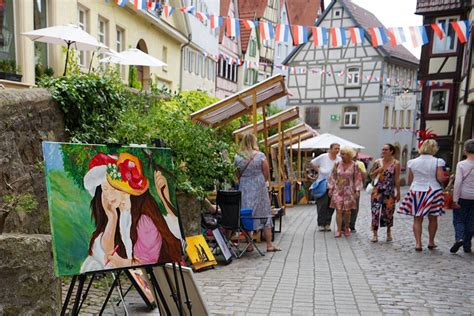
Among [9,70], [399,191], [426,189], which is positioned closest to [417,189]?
[426,189]

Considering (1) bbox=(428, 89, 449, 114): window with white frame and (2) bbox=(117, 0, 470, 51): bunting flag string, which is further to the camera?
(1) bbox=(428, 89, 449, 114): window with white frame

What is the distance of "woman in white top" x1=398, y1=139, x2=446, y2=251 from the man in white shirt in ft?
5.71

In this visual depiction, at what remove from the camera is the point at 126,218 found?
2.74 meters

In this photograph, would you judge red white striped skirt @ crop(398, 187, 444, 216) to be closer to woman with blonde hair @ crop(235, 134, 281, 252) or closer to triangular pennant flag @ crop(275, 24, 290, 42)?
woman with blonde hair @ crop(235, 134, 281, 252)

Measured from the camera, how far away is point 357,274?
16.4 ft

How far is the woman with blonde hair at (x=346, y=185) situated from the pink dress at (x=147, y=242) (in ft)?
16.4

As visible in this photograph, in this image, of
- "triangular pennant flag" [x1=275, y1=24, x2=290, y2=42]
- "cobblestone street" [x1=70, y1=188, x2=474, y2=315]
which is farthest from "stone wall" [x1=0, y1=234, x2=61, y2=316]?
"triangular pennant flag" [x1=275, y1=24, x2=290, y2=42]

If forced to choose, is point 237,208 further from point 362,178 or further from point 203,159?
point 362,178

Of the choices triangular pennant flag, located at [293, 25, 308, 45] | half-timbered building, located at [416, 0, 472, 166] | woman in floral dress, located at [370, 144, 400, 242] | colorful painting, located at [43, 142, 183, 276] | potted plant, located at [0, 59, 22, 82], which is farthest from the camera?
half-timbered building, located at [416, 0, 472, 166]

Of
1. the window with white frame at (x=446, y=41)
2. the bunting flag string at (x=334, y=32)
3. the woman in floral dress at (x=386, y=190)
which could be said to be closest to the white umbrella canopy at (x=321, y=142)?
the bunting flag string at (x=334, y=32)

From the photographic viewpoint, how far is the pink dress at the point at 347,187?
730 cm

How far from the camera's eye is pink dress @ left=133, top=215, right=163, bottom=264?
2727 mm

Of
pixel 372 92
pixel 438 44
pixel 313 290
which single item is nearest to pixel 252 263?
pixel 313 290

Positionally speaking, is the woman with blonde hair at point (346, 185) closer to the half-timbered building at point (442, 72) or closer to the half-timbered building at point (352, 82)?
the half-timbered building at point (442, 72)
